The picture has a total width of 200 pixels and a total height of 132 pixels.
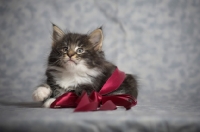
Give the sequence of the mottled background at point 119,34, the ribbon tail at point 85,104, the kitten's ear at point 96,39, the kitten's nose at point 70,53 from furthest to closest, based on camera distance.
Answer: the mottled background at point 119,34, the kitten's ear at point 96,39, the kitten's nose at point 70,53, the ribbon tail at point 85,104

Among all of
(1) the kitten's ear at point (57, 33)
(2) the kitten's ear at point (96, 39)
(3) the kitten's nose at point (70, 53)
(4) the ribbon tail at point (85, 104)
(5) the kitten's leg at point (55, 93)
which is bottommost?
(4) the ribbon tail at point (85, 104)

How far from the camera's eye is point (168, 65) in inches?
145

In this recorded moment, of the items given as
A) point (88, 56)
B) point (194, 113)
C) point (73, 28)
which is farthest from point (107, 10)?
point (194, 113)

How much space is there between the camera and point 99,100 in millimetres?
2455

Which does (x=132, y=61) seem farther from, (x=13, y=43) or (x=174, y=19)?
(x=13, y=43)

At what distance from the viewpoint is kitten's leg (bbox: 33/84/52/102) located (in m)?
2.40

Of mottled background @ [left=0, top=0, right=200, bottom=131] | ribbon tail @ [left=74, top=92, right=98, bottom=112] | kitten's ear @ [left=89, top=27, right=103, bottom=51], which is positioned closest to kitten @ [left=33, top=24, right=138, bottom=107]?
kitten's ear @ [left=89, top=27, right=103, bottom=51]

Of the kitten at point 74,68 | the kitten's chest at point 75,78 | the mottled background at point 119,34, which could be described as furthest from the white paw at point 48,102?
the mottled background at point 119,34

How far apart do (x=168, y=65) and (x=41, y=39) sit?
147 cm

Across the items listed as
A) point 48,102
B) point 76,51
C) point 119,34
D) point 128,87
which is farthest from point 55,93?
point 119,34

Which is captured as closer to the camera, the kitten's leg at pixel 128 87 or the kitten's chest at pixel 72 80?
the kitten's chest at pixel 72 80

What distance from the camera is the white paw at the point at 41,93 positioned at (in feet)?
7.88

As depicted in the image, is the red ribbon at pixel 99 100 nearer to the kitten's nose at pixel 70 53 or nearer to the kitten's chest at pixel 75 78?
Answer: the kitten's chest at pixel 75 78

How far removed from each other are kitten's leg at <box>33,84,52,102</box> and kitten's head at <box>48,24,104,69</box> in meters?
0.20
